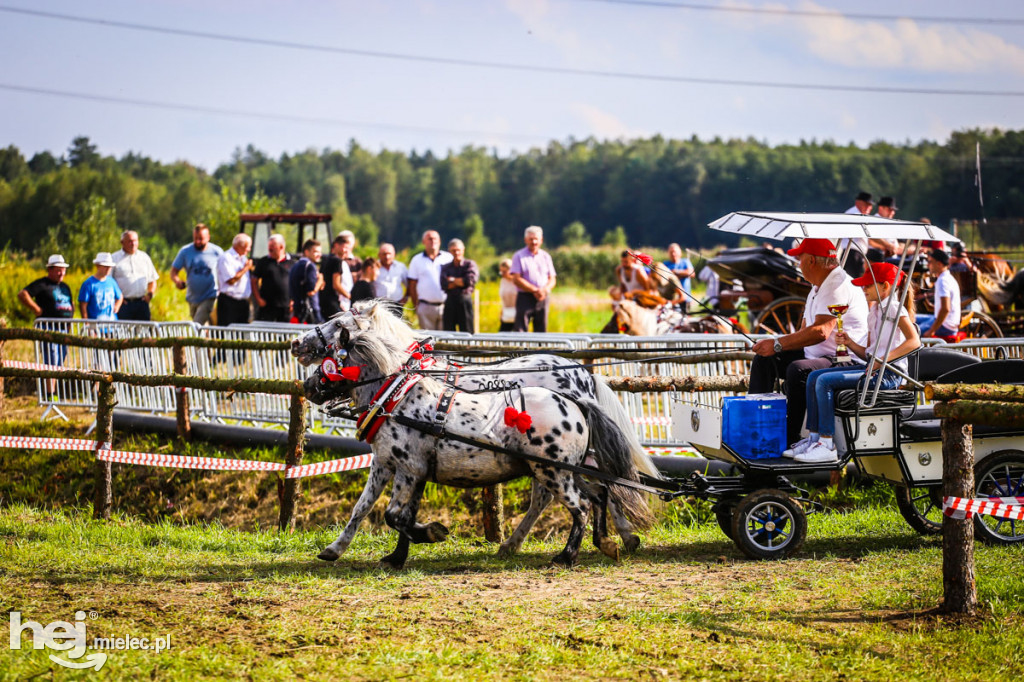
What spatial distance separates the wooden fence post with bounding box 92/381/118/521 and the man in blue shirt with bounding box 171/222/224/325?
5856 millimetres

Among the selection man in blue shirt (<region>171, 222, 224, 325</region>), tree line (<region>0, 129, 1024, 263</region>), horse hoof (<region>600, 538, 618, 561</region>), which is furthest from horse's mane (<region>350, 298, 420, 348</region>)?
tree line (<region>0, 129, 1024, 263</region>)

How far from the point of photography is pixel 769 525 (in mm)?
7547

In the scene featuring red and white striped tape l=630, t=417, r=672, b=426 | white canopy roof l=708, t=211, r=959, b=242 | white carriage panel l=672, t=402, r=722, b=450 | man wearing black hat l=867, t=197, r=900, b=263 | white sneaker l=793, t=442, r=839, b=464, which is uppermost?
man wearing black hat l=867, t=197, r=900, b=263

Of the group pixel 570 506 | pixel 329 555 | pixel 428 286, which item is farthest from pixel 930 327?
pixel 329 555

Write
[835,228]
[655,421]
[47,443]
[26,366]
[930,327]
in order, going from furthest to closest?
[930,327] < [26,366] < [47,443] < [655,421] < [835,228]

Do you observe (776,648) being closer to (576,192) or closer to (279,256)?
(279,256)

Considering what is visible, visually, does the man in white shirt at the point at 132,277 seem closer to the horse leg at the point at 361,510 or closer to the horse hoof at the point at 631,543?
the horse leg at the point at 361,510

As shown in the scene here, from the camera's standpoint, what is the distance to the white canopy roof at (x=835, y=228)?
22.4 ft

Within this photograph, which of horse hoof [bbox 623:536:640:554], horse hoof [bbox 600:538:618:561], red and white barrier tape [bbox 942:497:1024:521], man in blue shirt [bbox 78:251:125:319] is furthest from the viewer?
man in blue shirt [bbox 78:251:125:319]

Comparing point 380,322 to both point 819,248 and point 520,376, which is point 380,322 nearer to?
point 520,376

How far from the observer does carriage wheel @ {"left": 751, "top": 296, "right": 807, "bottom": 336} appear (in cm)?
1408

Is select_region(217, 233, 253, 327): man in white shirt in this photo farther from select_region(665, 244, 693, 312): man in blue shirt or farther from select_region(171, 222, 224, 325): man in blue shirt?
select_region(665, 244, 693, 312): man in blue shirt

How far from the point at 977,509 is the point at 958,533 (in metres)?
0.18

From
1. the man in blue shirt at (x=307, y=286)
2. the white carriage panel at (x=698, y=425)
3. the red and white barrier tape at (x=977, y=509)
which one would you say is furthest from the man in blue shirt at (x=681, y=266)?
the red and white barrier tape at (x=977, y=509)
